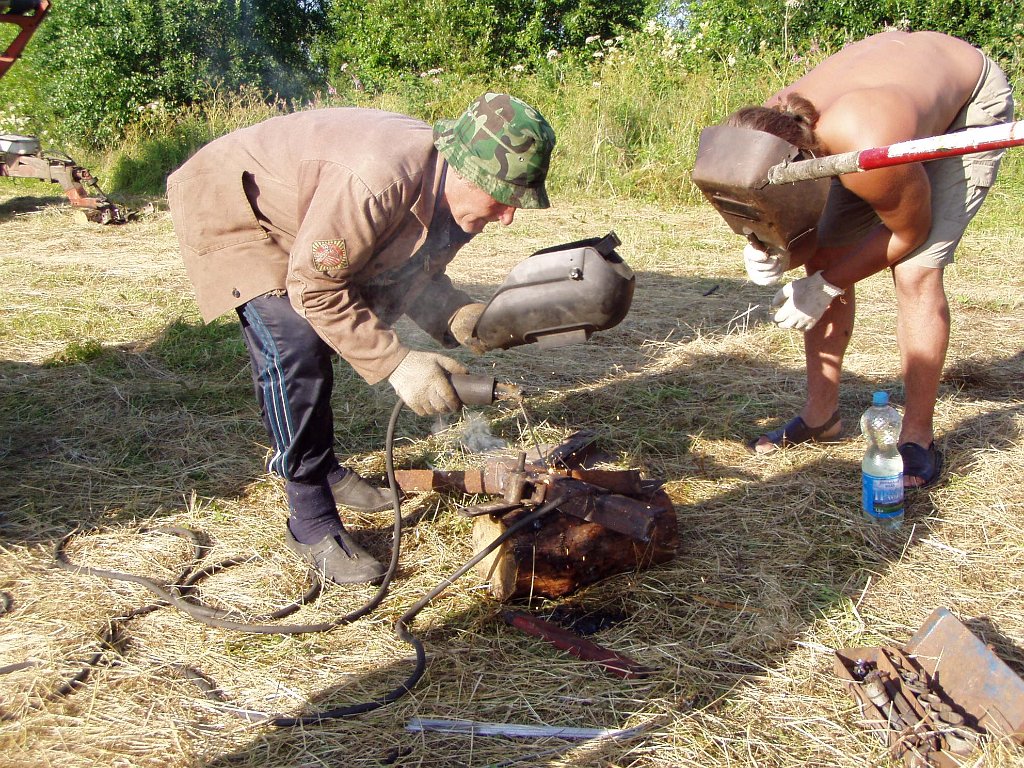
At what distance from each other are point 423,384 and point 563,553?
2.15 ft

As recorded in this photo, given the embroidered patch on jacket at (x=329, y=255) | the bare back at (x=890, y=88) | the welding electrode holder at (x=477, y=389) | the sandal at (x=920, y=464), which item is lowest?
the sandal at (x=920, y=464)

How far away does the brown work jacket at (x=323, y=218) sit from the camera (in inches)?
85.0

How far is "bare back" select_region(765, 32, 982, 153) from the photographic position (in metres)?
2.45

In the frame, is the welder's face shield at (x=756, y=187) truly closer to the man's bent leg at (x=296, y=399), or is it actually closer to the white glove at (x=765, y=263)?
the white glove at (x=765, y=263)

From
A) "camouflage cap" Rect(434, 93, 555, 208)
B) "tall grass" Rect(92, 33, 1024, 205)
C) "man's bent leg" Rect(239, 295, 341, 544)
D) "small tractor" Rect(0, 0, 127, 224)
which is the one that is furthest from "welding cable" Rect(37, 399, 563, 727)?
"tall grass" Rect(92, 33, 1024, 205)

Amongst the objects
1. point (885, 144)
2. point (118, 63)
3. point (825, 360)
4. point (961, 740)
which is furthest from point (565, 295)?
point (118, 63)

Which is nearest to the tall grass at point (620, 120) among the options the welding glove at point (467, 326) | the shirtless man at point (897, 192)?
the shirtless man at point (897, 192)

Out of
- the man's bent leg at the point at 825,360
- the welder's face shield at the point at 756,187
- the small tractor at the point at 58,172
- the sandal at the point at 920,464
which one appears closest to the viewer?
the welder's face shield at the point at 756,187

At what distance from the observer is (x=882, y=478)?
2719 mm

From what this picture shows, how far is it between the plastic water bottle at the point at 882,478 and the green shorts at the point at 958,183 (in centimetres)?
59

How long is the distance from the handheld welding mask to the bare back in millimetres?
864

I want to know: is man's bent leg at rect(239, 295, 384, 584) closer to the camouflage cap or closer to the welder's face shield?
the camouflage cap

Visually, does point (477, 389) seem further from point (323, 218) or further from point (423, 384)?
point (323, 218)

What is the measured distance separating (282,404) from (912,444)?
2.25 metres
